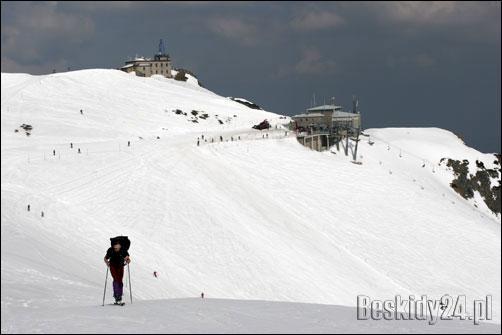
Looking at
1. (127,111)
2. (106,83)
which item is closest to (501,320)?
(127,111)

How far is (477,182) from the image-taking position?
99.2 m

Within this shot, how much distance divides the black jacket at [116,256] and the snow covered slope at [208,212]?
2.72m

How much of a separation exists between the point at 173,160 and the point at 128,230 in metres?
18.8

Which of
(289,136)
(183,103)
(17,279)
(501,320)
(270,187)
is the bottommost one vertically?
(501,320)

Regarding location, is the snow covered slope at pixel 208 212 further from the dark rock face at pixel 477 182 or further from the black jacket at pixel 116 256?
the black jacket at pixel 116 256

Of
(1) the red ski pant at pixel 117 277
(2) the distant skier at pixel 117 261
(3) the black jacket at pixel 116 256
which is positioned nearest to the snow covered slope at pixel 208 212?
(1) the red ski pant at pixel 117 277

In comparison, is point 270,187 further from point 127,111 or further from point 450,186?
point 450,186

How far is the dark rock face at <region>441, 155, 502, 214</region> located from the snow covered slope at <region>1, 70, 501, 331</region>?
2539 mm

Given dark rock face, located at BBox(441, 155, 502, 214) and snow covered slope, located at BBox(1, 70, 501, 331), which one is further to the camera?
dark rock face, located at BBox(441, 155, 502, 214)

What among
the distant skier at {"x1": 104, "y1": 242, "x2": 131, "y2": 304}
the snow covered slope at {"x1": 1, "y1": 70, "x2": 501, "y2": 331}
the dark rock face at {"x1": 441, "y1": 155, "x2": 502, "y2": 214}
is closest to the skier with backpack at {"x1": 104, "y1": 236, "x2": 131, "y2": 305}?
the distant skier at {"x1": 104, "y1": 242, "x2": 131, "y2": 304}

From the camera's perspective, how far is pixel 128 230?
4594 centimetres

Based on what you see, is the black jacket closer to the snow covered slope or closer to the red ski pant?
the red ski pant

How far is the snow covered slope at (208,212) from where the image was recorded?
38094mm

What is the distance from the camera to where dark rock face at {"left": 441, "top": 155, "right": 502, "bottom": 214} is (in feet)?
314
